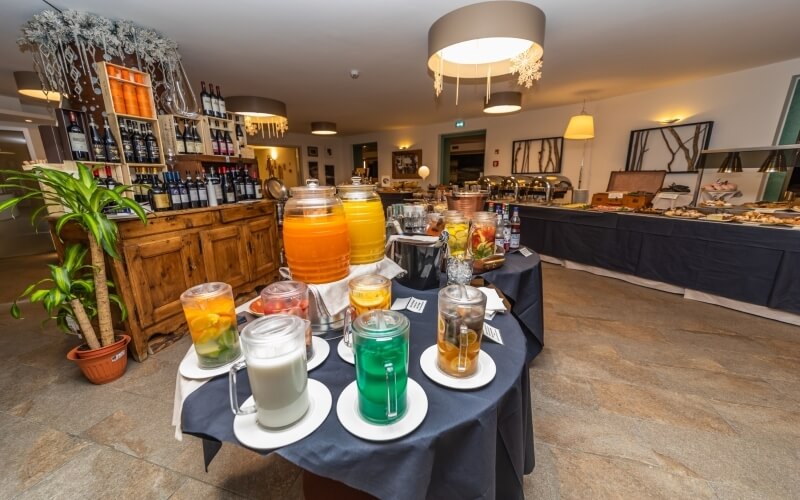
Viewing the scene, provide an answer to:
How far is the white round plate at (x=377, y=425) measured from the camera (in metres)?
0.58

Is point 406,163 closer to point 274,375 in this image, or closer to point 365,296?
point 365,296

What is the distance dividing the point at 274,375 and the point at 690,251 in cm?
406

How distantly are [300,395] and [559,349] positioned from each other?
2220 millimetres

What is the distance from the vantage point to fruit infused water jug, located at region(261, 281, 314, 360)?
0.83 meters

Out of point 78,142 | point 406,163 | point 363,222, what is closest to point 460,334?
point 363,222

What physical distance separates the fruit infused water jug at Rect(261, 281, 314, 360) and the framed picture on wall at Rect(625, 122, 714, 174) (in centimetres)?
580

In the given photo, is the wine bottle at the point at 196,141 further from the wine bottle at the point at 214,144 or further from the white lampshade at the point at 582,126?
the white lampshade at the point at 582,126

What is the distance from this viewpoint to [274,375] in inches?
23.1

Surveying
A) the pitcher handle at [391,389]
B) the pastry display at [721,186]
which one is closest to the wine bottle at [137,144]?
the pitcher handle at [391,389]

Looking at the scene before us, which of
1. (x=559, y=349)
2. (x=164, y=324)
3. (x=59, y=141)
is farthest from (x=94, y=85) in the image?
(x=559, y=349)

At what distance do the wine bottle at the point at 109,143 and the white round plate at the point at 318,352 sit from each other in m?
2.57

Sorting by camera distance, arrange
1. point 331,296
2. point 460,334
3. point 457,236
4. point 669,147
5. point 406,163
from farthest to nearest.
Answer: point 406,163
point 669,147
point 457,236
point 331,296
point 460,334

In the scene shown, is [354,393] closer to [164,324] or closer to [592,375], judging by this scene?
[592,375]

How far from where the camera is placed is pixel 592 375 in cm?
197
